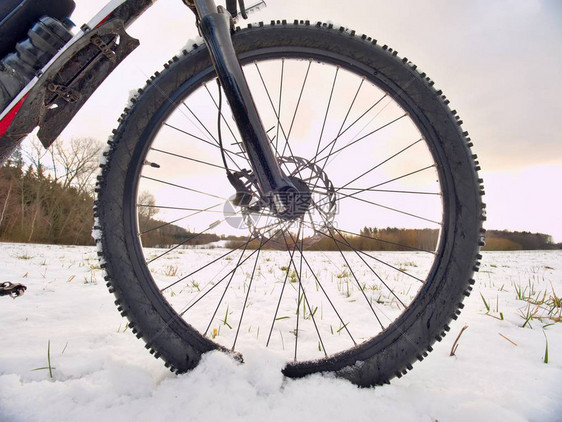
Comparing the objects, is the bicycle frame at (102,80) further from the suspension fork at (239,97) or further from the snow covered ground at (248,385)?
the snow covered ground at (248,385)

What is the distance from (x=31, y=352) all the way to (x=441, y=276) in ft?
5.76

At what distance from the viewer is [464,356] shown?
1190 mm

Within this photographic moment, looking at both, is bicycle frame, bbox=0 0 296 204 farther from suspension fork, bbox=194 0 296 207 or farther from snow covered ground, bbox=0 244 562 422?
snow covered ground, bbox=0 244 562 422

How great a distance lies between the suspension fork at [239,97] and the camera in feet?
3.46

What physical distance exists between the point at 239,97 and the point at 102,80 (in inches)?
27.5

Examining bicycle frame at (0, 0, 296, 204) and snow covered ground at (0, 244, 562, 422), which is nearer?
snow covered ground at (0, 244, 562, 422)

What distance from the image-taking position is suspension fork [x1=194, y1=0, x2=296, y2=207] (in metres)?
1.05

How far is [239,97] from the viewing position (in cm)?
107

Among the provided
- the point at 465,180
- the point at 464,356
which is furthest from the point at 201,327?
the point at 465,180

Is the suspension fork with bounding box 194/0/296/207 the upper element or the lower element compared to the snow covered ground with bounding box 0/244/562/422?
upper

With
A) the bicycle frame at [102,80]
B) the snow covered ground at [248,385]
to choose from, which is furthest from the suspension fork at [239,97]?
the snow covered ground at [248,385]

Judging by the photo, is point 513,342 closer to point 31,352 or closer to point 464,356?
point 464,356

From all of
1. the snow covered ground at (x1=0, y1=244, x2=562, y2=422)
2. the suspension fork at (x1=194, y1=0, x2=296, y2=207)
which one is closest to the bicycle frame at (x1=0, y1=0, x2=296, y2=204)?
the suspension fork at (x1=194, y1=0, x2=296, y2=207)

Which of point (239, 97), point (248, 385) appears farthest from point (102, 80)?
point (248, 385)
